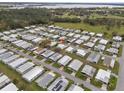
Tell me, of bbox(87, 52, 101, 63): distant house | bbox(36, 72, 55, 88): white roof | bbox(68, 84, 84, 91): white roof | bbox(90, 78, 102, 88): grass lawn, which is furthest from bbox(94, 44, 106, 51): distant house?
bbox(68, 84, 84, 91): white roof

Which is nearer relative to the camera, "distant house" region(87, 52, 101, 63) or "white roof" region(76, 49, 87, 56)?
"distant house" region(87, 52, 101, 63)

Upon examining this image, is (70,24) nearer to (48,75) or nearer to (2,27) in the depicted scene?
(2,27)

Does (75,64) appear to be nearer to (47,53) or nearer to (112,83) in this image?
(47,53)

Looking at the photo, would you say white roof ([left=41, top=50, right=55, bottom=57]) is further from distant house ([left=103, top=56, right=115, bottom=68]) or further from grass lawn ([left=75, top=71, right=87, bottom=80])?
distant house ([left=103, top=56, right=115, bottom=68])

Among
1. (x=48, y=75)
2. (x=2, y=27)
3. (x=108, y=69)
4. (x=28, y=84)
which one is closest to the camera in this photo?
(x=28, y=84)

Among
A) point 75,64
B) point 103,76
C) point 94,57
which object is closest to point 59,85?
point 75,64

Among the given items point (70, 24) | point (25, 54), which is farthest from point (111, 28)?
point (25, 54)
